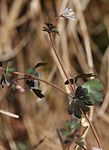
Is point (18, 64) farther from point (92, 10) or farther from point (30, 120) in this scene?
point (92, 10)

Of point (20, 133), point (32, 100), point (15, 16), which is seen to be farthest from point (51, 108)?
point (15, 16)

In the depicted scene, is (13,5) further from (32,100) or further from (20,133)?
(20,133)

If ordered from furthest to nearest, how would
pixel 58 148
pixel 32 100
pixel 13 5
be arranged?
pixel 13 5 → pixel 32 100 → pixel 58 148

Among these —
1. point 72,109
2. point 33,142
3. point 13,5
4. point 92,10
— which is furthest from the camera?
point 92,10

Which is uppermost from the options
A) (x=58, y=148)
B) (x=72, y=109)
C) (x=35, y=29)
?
(x=35, y=29)

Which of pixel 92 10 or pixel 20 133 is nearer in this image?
pixel 20 133

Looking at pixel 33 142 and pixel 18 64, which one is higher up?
pixel 18 64
